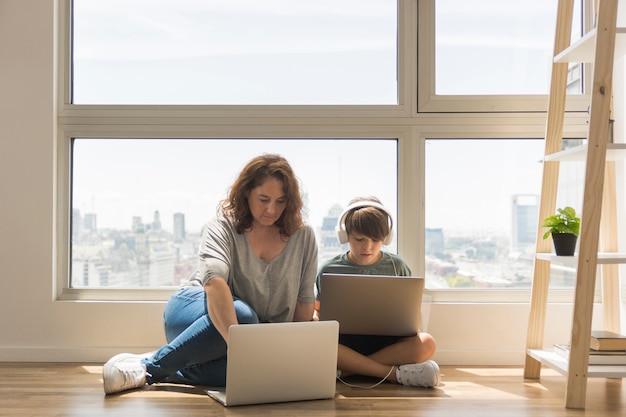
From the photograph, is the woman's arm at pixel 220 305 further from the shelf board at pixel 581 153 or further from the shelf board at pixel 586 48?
the shelf board at pixel 586 48

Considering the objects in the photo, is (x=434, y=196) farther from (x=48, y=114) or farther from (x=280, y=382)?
(x=48, y=114)

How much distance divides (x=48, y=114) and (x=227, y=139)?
2.63ft

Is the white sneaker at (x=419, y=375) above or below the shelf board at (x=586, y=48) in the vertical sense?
below

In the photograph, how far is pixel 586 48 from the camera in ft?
8.60

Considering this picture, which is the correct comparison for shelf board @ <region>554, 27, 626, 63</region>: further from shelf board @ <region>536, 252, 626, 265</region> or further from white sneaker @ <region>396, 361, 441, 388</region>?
white sneaker @ <region>396, 361, 441, 388</region>

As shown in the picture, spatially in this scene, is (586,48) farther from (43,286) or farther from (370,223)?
(43,286)

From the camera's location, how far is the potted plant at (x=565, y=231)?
2.68 m

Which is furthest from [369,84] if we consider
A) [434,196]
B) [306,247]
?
[306,247]

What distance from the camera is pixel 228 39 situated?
341 cm

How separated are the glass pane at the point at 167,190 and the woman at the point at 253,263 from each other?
0.60 m

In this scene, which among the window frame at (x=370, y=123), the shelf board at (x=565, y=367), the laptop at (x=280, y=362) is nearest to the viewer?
the laptop at (x=280, y=362)

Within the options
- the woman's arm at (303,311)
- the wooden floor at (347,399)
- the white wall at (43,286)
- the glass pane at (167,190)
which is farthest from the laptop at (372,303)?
the glass pane at (167,190)

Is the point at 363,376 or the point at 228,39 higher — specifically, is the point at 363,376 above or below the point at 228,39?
below

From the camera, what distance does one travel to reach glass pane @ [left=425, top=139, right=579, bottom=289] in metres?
3.38
